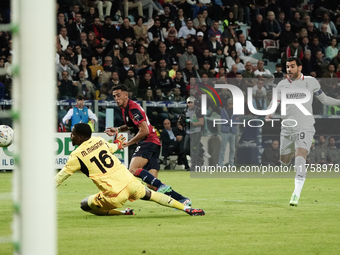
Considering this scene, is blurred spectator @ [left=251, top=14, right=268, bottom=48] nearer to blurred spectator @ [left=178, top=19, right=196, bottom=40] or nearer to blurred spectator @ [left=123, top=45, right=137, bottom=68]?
blurred spectator @ [left=178, top=19, right=196, bottom=40]

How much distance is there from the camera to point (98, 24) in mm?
20750

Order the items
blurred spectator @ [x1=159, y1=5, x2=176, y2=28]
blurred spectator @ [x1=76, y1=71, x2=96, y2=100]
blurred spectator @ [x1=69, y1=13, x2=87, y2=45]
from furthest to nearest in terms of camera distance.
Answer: blurred spectator @ [x1=159, y1=5, x2=176, y2=28] → blurred spectator @ [x1=69, y1=13, x2=87, y2=45] → blurred spectator @ [x1=76, y1=71, x2=96, y2=100]

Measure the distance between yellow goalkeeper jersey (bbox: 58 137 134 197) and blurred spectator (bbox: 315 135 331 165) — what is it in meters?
12.1

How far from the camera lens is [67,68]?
60.4ft

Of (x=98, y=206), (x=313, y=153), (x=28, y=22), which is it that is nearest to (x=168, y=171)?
(x=313, y=153)

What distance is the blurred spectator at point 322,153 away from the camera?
18656 millimetres

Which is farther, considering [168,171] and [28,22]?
[168,171]

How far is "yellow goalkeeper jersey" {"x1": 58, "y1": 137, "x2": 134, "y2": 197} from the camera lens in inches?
295

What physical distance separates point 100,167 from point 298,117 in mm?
3759

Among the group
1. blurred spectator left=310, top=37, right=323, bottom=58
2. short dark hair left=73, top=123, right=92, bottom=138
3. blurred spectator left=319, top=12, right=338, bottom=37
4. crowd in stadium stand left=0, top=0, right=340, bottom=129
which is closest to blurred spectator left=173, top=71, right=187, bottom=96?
crowd in stadium stand left=0, top=0, right=340, bottom=129

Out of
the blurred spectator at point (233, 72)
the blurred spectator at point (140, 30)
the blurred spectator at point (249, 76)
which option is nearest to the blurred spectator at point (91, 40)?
the blurred spectator at point (140, 30)

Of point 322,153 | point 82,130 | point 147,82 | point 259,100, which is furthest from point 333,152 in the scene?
point 82,130

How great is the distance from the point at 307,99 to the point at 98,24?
1264 cm

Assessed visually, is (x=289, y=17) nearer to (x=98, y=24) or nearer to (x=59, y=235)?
(x=98, y=24)
